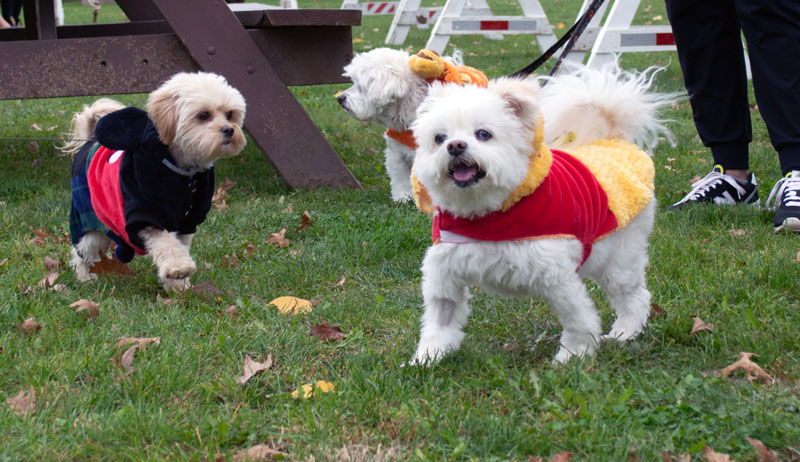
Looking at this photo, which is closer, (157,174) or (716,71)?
(157,174)

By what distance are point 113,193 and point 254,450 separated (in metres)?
1.94

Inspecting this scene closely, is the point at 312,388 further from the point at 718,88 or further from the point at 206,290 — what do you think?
the point at 718,88

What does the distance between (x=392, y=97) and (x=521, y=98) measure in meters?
2.96

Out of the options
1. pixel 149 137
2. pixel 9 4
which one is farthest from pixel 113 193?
pixel 9 4

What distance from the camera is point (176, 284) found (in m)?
3.77

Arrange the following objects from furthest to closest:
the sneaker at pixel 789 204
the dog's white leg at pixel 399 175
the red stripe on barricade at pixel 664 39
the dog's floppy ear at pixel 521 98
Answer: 1. the red stripe on barricade at pixel 664 39
2. the dog's white leg at pixel 399 175
3. the sneaker at pixel 789 204
4. the dog's floppy ear at pixel 521 98

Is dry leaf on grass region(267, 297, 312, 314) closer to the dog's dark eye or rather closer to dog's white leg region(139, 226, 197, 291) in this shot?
dog's white leg region(139, 226, 197, 291)

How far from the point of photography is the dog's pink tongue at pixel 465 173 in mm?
2455

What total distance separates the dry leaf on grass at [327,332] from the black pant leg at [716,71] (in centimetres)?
285

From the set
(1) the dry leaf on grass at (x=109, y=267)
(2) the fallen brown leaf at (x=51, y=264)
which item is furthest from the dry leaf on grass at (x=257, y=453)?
(2) the fallen brown leaf at (x=51, y=264)

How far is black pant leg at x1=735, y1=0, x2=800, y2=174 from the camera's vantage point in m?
4.18

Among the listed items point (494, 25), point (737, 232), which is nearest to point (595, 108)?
point (737, 232)

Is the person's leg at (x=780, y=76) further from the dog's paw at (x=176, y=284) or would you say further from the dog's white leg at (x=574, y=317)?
the dog's paw at (x=176, y=284)

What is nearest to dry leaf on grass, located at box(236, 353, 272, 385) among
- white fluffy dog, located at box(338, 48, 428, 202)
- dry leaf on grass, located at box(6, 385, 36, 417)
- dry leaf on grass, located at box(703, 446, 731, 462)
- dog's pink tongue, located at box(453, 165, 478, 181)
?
dry leaf on grass, located at box(6, 385, 36, 417)
